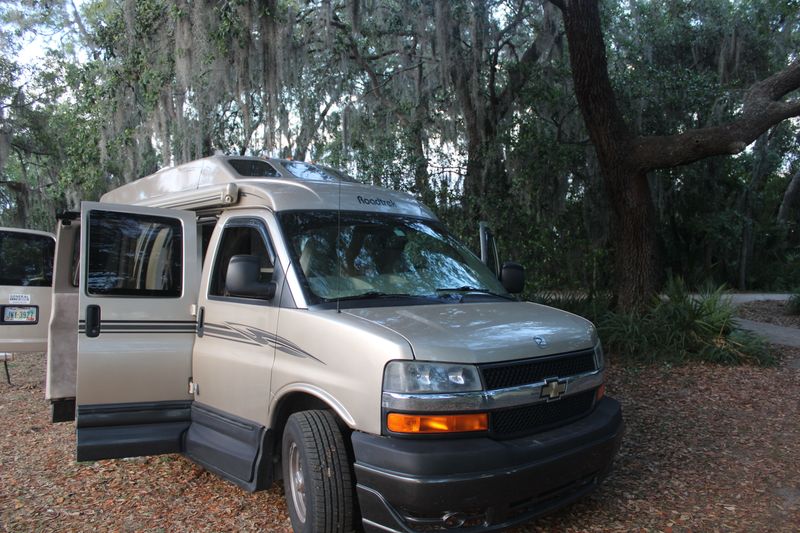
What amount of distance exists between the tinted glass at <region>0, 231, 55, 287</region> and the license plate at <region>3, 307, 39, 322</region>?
12.1 inches

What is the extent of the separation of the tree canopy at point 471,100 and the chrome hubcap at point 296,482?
7.21 m

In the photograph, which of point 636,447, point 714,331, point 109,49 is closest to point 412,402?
point 636,447

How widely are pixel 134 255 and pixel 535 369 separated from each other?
315 cm

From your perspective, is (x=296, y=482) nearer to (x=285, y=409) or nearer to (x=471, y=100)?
(x=285, y=409)

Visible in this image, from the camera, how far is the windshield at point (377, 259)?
410 cm

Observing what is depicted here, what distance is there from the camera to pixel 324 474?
3.43 m

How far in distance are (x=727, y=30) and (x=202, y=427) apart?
1628cm

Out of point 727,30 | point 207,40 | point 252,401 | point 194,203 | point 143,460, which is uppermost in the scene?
point 727,30

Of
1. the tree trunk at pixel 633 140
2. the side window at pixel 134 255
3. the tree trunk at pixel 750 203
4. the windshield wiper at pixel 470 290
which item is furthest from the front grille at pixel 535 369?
the tree trunk at pixel 750 203

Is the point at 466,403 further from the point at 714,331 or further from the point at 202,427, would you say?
the point at 714,331

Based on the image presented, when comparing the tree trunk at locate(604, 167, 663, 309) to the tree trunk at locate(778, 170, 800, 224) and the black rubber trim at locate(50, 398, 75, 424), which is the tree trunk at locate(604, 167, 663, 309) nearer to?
the black rubber trim at locate(50, 398, 75, 424)

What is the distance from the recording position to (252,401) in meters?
4.14

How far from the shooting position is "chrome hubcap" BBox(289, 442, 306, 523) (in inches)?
147

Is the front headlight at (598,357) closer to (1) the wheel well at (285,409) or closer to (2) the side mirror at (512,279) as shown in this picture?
(2) the side mirror at (512,279)
